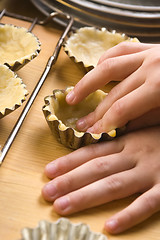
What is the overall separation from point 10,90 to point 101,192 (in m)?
0.40

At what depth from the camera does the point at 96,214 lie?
87cm

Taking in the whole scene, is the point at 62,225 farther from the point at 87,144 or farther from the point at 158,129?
the point at 158,129

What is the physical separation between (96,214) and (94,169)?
0.10 metres

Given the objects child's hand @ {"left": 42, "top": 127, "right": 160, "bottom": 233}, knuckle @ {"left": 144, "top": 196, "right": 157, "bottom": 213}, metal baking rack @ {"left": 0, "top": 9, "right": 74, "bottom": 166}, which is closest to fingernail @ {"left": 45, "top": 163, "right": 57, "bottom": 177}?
child's hand @ {"left": 42, "top": 127, "right": 160, "bottom": 233}

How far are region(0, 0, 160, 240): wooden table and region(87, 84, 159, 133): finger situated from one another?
0.13 meters

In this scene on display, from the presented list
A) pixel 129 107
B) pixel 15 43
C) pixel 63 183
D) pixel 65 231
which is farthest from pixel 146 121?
pixel 15 43

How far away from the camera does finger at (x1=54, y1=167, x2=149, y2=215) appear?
85cm

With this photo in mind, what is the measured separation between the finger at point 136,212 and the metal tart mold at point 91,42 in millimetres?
558

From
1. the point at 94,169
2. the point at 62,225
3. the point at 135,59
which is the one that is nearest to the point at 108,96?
the point at 135,59

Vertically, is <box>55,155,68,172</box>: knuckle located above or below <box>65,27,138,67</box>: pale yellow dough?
below

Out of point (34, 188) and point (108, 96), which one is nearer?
point (34, 188)

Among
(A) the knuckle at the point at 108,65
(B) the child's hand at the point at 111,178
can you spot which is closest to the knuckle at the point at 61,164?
(B) the child's hand at the point at 111,178

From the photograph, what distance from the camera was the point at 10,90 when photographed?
108 cm

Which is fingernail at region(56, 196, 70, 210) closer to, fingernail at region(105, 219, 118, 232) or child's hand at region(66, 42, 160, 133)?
fingernail at region(105, 219, 118, 232)
